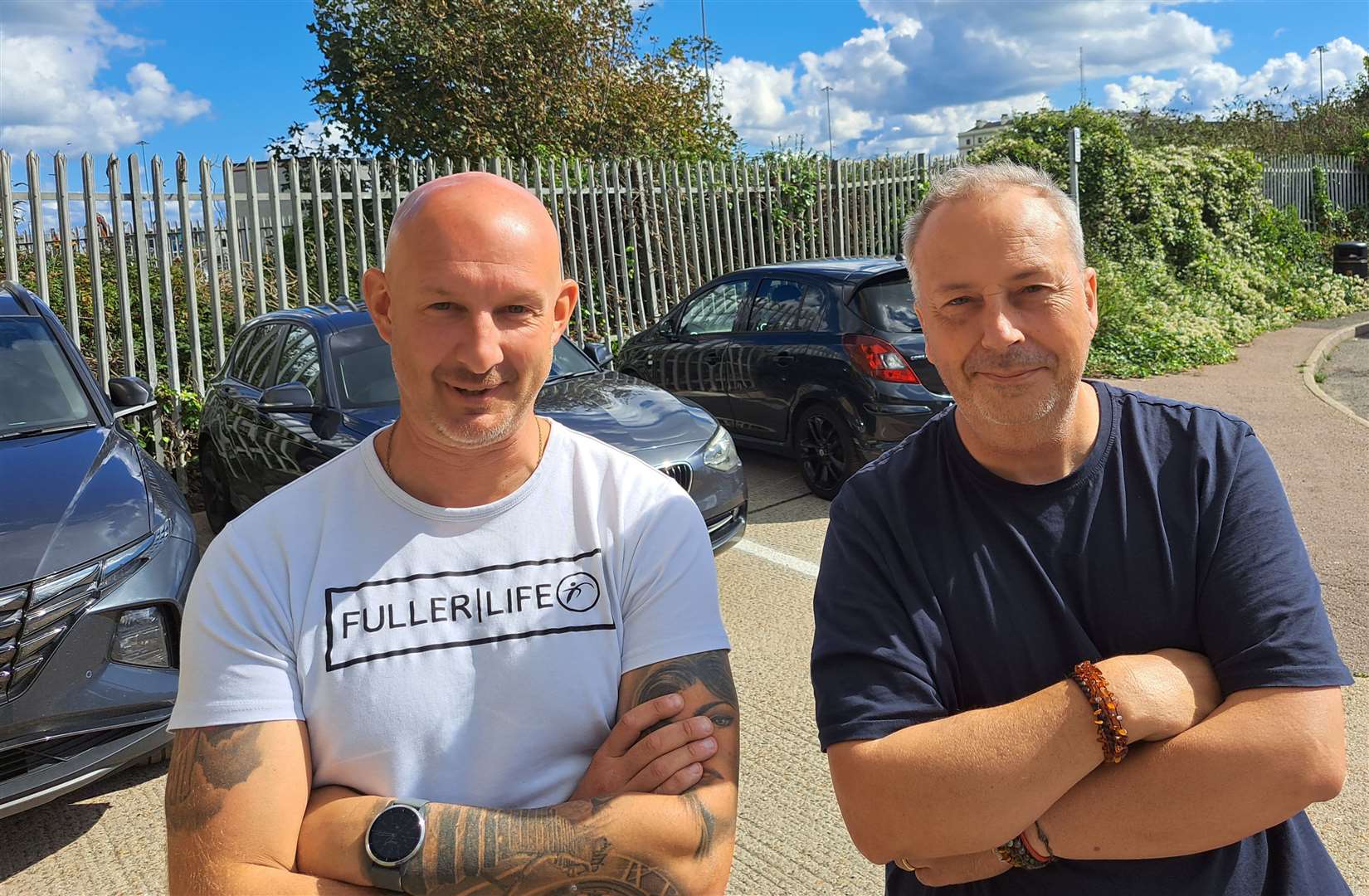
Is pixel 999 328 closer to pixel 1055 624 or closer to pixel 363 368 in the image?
pixel 1055 624

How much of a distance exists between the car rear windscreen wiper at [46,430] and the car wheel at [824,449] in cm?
440

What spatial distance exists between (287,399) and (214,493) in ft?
6.90

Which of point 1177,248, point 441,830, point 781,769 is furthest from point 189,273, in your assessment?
point 1177,248

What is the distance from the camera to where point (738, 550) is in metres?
6.15

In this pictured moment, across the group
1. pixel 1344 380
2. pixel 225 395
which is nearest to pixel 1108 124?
pixel 1344 380

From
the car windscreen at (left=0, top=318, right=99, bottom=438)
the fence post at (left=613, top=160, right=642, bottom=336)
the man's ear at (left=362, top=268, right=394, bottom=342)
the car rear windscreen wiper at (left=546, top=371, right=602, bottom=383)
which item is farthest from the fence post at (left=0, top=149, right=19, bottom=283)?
the man's ear at (left=362, top=268, right=394, bottom=342)

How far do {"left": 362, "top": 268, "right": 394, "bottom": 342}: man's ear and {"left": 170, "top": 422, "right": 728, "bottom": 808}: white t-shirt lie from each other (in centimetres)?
23

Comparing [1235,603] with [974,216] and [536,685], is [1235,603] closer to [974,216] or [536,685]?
[974,216]

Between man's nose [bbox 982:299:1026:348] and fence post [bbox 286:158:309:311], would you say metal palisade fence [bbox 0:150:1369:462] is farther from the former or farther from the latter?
man's nose [bbox 982:299:1026:348]

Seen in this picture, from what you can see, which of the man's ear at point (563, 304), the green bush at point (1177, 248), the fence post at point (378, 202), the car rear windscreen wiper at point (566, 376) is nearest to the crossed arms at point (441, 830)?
the man's ear at point (563, 304)

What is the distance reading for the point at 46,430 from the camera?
4219 millimetres

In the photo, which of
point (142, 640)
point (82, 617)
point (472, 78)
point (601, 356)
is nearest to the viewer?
point (82, 617)

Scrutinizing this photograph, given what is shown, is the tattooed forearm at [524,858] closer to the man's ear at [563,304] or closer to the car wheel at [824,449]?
the man's ear at [563,304]

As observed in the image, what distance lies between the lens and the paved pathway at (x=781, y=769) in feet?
10.0
